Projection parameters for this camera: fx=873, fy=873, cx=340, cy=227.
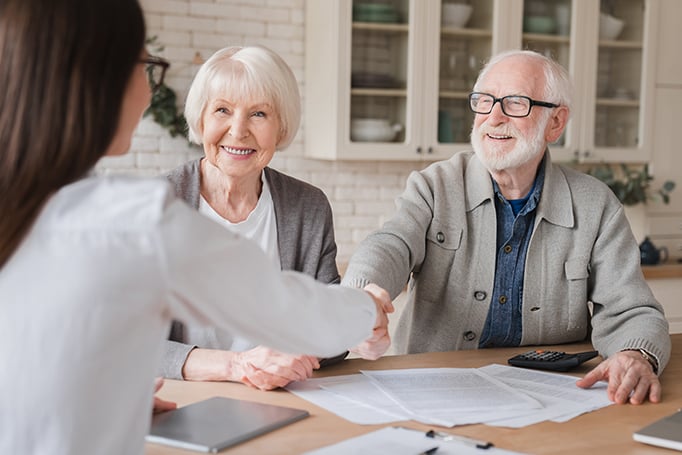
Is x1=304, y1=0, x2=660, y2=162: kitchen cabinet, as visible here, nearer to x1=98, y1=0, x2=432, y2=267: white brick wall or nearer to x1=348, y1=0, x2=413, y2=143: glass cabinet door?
x1=348, y1=0, x2=413, y2=143: glass cabinet door

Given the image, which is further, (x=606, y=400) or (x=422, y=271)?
(x=422, y=271)

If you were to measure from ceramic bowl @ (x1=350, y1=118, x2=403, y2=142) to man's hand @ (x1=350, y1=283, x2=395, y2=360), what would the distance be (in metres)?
2.31

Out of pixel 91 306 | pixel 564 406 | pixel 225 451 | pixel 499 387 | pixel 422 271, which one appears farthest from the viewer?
pixel 422 271

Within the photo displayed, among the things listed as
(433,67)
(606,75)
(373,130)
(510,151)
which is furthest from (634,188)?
(510,151)

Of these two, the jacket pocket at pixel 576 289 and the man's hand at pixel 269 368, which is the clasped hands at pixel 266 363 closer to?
the man's hand at pixel 269 368

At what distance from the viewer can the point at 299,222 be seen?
2291mm

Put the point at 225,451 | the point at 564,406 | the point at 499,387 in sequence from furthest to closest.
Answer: the point at 499,387
the point at 564,406
the point at 225,451

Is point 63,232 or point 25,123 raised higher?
point 25,123

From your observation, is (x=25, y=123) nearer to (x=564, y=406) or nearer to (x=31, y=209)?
(x=31, y=209)

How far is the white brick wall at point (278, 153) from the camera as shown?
3969 millimetres

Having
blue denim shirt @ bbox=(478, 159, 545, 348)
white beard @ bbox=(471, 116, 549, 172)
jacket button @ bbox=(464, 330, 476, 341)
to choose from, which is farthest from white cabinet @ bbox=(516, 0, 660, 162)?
jacket button @ bbox=(464, 330, 476, 341)

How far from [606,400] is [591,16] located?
3131 millimetres

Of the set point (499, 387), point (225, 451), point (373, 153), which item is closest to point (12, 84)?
point (225, 451)

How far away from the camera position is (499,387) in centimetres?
182
